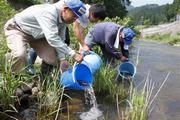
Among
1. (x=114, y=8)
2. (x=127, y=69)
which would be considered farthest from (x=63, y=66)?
(x=114, y=8)

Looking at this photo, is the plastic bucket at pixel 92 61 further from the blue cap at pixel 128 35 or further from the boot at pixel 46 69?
the blue cap at pixel 128 35

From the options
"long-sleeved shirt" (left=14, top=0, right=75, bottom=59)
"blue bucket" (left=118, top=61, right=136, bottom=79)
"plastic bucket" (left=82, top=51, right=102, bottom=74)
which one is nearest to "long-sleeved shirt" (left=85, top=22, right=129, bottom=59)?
"blue bucket" (left=118, top=61, right=136, bottom=79)

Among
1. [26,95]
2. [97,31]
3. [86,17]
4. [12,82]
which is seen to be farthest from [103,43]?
[12,82]

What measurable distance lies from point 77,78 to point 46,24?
1.19 m

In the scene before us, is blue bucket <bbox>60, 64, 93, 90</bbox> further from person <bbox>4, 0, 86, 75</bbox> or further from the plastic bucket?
person <bbox>4, 0, 86, 75</bbox>

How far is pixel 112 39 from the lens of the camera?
771 centimetres

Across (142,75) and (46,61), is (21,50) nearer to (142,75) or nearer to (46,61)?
(46,61)

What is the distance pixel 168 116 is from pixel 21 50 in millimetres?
2668

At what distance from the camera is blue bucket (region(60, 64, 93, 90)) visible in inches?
230

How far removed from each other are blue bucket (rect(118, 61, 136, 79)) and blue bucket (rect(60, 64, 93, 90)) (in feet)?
5.20

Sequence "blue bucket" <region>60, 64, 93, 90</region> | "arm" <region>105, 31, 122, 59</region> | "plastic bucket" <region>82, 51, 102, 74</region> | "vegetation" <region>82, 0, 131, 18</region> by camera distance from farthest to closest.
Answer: "vegetation" <region>82, 0, 131, 18</region>, "arm" <region>105, 31, 122, 59</region>, "plastic bucket" <region>82, 51, 102, 74</region>, "blue bucket" <region>60, 64, 93, 90</region>

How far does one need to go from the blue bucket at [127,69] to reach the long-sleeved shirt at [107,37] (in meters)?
0.22

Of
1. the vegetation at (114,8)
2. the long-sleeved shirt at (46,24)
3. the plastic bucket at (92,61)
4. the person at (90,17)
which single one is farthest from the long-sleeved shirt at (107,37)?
the vegetation at (114,8)

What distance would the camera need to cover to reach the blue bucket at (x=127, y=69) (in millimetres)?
7875
